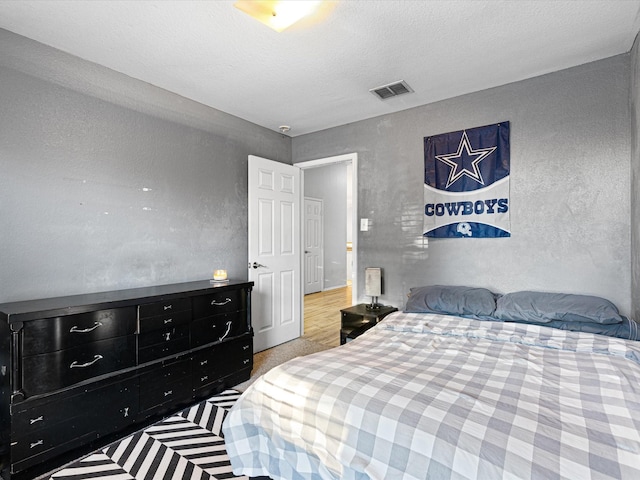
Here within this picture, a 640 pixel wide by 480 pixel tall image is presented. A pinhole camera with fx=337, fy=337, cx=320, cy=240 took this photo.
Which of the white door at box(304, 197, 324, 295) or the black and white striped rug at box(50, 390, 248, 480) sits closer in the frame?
the black and white striped rug at box(50, 390, 248, 480)

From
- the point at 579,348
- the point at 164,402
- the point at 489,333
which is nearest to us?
the point at 579,348

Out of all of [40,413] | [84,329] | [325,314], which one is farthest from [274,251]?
[40,413]

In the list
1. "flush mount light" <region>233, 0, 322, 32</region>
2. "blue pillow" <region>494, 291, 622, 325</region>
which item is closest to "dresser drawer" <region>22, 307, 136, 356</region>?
"flush mount light" <region>233, 0, 322, 32</region>

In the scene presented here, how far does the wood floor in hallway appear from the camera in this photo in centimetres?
425

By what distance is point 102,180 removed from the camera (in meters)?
2.54

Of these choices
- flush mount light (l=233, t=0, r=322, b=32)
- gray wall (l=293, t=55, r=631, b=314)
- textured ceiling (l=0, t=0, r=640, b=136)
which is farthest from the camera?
gray wall (l=293, t=55, r=631, b=314)

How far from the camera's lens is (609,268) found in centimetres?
245

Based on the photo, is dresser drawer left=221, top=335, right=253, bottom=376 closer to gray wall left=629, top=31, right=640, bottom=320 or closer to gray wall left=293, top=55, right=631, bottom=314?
gray wall left=293, top=55, right=631, bottom=314

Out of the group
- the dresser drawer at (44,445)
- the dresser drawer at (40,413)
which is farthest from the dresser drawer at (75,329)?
the dresser drawer at (44,445)

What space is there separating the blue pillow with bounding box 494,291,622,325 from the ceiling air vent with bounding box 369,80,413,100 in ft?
6.30

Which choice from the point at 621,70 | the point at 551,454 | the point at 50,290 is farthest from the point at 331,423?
the point at 621,70

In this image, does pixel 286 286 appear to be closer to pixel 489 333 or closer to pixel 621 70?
pixel 489 333

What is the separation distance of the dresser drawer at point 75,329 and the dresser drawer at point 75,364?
0.04m

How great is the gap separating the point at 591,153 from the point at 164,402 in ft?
11.9
